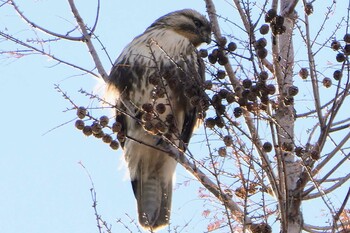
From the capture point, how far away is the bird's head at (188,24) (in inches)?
230

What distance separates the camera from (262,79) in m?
3.43

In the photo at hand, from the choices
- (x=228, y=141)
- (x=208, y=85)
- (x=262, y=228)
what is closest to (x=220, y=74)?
(x=208, y=85)

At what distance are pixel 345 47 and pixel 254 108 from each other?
0.49m

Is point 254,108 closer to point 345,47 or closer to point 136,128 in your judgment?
point 345,47

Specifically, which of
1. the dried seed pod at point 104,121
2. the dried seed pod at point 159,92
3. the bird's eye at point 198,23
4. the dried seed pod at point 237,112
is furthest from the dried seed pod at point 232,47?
the bird's eye at point 198,23

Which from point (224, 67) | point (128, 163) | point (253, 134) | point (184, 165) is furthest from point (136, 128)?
point (253, 134)

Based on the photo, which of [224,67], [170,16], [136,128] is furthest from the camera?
[170,16]

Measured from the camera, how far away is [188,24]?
19.6ft

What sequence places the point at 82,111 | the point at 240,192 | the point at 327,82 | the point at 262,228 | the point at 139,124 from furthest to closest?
the point at 139,124 < the point at 82,111 < the point at 327,82 < the point at 240,192 < the point at 262,228

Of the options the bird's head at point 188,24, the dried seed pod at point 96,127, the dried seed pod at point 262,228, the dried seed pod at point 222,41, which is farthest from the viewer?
the bird's head at point 188,24

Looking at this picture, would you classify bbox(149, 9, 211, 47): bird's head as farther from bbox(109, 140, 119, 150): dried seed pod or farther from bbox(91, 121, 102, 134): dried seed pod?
bbox(91, 121, 102, 134): dried seed pod

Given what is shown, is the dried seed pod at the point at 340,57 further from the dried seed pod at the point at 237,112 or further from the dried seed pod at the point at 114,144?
the dried seed pod at the point at 114,144

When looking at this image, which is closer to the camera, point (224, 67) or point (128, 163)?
point (224, 67)

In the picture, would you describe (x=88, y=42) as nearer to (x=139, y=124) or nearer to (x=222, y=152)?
(x=139, y=124)
